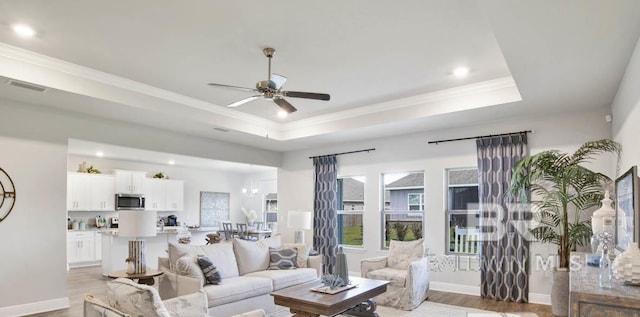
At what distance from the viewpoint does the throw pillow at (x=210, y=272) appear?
14.9 feet

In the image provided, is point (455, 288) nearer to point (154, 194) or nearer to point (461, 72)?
point (461, 72)

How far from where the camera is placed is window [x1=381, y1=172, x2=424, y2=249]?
6902 millimetres

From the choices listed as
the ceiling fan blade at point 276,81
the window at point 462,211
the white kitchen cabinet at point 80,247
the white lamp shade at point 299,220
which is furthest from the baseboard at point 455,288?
the white kitchen cabinet at point 80,247

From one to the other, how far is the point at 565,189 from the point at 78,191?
9.71 m

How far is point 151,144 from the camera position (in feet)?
21.1

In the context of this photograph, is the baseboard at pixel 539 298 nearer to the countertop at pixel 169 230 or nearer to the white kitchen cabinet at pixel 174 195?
the countertop at pixel 169 230

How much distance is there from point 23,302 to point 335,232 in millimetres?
4786

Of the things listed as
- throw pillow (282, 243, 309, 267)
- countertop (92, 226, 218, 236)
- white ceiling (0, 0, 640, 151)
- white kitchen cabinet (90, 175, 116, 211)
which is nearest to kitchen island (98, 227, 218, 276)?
countertop (92, 226, 218, 236)

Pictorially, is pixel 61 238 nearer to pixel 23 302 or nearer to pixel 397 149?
pixel 23 302

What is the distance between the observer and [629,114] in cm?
370

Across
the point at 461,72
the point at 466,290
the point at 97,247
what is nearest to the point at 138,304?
the point at 461,72

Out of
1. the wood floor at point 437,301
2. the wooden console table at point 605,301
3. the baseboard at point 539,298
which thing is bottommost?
the wood floor at point 437,301

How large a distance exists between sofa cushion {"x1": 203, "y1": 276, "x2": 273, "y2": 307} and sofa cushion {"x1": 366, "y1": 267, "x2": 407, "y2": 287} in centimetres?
149

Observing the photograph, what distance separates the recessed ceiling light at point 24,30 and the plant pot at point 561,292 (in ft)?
19.6
